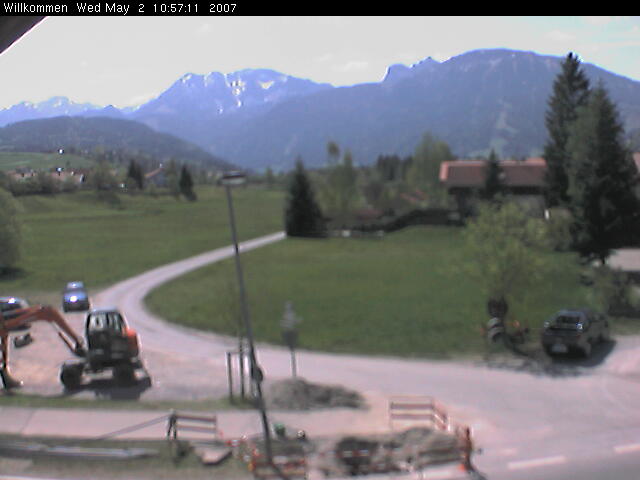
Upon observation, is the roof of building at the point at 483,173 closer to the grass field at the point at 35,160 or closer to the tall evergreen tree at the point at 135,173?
the tall evergreen tree at the point at 135,173

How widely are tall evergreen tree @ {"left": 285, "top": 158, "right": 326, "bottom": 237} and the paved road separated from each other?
18.5m

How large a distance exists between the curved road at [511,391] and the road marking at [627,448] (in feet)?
0.03

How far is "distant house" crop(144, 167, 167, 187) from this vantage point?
17978 mm

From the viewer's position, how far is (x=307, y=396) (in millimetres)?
10312

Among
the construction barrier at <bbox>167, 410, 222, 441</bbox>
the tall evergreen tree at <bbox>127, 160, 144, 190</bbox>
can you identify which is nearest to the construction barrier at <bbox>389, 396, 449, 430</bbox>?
the construction barrier at <bbox>167, 410, 222, 441</bbox>

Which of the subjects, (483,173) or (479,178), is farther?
(479,178)

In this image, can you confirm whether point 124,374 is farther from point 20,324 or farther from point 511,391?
point 511,391

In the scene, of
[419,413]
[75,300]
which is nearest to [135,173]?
[75,300]

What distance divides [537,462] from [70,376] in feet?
25.6

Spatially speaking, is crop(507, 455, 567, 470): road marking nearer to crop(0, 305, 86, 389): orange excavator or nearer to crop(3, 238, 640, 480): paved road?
crop(3, 238, 640, 480): paved road

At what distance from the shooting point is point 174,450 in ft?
Result: 25.6

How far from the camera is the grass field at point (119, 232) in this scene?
22141 millimetres

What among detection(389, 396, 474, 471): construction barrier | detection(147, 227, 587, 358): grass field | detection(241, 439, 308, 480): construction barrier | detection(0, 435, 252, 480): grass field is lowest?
detection(147, 227, 587, 358): grass field
